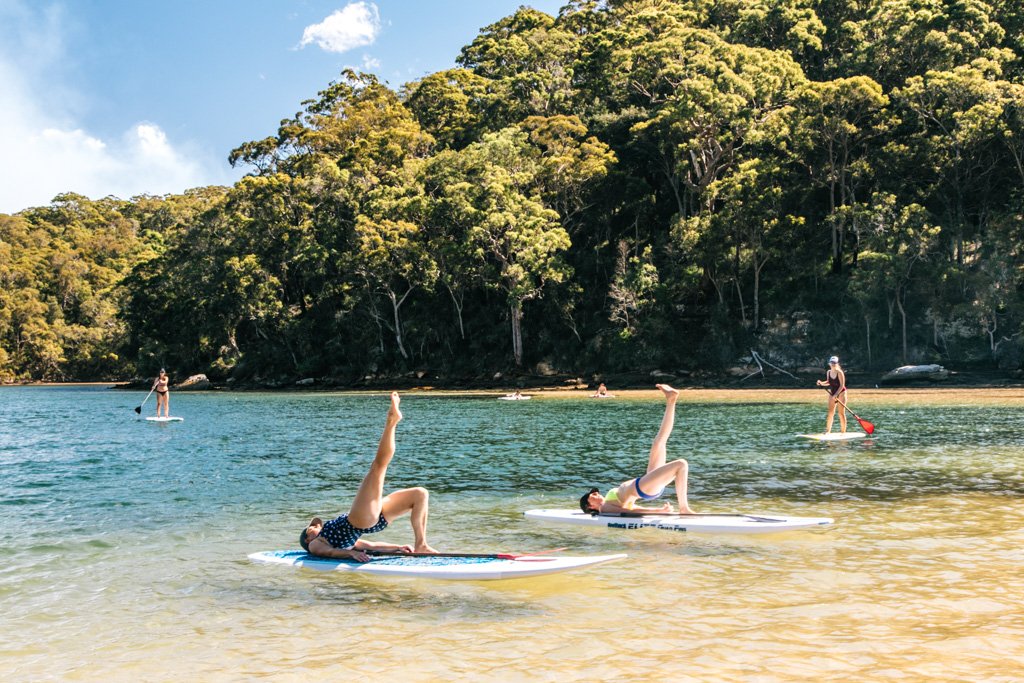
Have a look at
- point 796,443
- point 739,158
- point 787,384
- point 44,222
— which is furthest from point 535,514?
point 44,222

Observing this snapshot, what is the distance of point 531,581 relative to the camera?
8.96 m

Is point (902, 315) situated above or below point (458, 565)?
above

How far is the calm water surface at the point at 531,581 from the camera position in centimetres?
655

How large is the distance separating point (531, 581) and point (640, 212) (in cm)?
5841

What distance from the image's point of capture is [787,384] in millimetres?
51094

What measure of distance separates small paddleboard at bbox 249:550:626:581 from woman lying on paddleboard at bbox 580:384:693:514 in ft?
7.24

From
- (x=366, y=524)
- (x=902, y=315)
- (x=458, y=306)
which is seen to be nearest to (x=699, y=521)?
(x=366, y=524)

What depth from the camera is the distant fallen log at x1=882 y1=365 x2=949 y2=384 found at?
4700 cm

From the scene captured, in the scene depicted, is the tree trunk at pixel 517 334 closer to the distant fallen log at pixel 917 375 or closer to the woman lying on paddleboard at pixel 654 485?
the distant fallen log at pixel 917 375

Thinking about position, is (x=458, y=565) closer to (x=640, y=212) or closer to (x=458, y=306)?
(x=458, y=306)

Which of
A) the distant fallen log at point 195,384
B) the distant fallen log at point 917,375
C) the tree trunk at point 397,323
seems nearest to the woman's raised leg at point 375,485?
the distant fallen log at point 917,375

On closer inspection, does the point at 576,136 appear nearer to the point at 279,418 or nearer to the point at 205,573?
the point at 279,418

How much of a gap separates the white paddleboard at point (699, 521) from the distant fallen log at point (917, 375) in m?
40.9

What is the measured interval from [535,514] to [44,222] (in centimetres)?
12436
